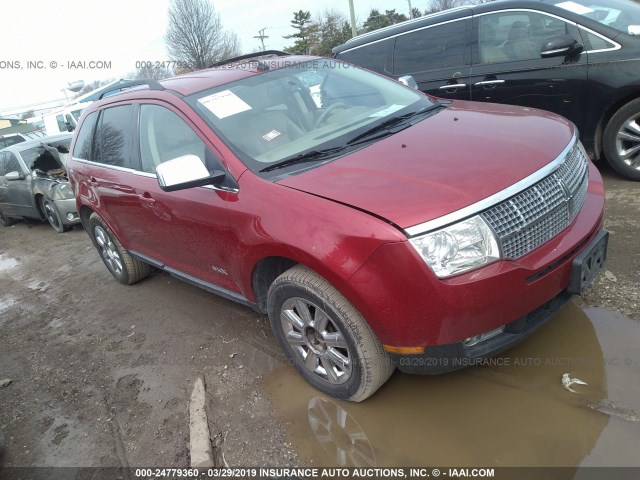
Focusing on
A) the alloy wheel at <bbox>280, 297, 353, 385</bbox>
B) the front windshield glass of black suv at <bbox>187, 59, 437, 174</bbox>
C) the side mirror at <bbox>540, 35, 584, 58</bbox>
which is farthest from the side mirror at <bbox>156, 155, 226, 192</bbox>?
the side mirror at <bbox>540, 35, 584, 58</bbox>

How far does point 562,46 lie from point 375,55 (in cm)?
237

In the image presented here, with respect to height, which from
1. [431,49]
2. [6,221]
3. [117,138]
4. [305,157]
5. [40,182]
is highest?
[431,49]

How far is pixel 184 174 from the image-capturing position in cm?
280

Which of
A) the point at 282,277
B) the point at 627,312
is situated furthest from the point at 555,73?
the point at 282,277

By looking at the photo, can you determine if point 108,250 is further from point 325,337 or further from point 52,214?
point 52,214

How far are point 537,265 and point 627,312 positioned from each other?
1254 millimetres

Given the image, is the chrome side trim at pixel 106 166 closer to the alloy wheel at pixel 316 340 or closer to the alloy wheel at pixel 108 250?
the alloy wheel at pixel 108 250

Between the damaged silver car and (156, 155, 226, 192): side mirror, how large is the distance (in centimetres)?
604

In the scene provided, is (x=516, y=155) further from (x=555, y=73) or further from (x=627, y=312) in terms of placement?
(x=555, y=73)

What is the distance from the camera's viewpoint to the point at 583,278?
2396mm

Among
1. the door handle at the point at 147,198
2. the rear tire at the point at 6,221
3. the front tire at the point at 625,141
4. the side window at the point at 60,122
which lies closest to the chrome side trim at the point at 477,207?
the door handle at the point at 147,198

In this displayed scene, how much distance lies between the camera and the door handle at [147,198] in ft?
11.8

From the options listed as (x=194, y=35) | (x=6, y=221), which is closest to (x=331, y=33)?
(x=194, y=35)

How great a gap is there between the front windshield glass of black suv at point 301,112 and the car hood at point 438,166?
0.23 meters
